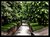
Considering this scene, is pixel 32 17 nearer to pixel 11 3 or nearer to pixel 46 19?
pixel 46 19

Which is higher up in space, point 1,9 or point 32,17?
point 1,9

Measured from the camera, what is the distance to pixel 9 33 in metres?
3.30

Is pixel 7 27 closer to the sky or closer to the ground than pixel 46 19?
closer to the ground

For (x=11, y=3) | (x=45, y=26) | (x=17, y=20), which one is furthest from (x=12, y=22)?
(x=45, y=26)

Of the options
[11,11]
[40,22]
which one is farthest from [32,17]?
[11,11]

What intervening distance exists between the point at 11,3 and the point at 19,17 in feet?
1.90

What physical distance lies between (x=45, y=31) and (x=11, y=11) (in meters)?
1.37

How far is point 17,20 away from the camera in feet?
11.1

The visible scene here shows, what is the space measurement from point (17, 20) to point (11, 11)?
1.28ft

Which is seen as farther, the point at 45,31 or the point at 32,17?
the point at 32,17

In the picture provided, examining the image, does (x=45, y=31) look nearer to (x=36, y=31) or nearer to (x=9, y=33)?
(x=36, y=31)

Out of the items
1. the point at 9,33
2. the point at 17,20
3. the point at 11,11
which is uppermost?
the point at 11,11

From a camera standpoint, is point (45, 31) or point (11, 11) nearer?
point (45, 31)

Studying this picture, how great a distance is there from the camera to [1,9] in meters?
3.30
